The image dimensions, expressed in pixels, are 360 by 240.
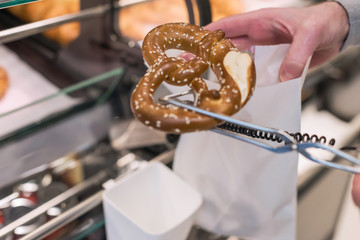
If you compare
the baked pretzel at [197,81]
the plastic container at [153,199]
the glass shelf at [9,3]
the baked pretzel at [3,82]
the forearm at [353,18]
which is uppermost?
the glass shelf at [9,3]

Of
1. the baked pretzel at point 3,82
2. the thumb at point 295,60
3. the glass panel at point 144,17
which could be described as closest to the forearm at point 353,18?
the thumb at point 295,60

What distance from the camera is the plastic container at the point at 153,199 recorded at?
81 cm

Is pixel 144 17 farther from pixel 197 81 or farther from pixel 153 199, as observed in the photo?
pixel 197 81

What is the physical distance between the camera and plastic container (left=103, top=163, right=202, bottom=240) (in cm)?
81

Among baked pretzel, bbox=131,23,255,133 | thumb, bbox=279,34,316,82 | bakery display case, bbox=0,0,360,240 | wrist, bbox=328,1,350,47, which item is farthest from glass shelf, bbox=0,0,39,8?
wrist, bbox=328,1,350,47

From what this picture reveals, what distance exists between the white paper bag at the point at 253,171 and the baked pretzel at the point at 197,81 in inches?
6.5

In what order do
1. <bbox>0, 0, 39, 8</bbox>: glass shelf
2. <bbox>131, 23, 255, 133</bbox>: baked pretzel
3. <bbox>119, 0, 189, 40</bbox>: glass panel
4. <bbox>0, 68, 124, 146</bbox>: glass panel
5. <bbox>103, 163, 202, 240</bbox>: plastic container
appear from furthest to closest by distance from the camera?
<bbox>119, 0, 189, 40</bbox>: glass panel < <bbox>0, 68, 124, 146</bbox>: glass panel < <bbox>103, 163, 202, 240</bbox>: plastic container < <bbox>0, 0, 39, 8</bbox>: glass shelf < <bbox>131, 23, 255, 133</bbox>: baked pretzel

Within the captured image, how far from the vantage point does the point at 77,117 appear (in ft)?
3.51

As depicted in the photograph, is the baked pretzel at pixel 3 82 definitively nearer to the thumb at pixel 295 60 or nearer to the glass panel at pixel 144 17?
the glass panel at pixel 144 17

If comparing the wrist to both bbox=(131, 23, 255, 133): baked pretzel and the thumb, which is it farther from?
bbox=(131, 23, 255, 133): baked pretzel

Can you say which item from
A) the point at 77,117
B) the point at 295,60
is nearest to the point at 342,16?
the point at 295,60

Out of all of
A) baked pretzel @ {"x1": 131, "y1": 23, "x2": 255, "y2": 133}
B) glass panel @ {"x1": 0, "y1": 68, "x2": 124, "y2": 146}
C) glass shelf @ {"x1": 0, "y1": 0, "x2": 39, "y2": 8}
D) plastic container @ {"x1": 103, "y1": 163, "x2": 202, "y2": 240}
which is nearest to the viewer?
baked pretzel @ {"x1": 131, "y1": 23, "x2": 255, "y2": 133}

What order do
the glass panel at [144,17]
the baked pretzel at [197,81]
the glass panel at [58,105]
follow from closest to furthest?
the baked pretzel at [197,81]
the glass panel at [58,105]
the glass panel at [144,17]

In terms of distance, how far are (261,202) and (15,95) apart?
2.25ft
